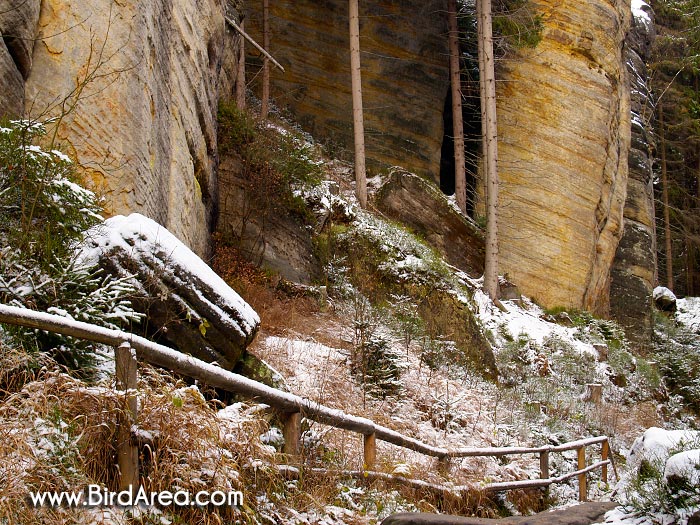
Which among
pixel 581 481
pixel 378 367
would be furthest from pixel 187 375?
pixel 581 481

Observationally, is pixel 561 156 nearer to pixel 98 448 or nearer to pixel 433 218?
pixel 433 218

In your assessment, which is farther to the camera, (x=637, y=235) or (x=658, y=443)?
(x=637, y=235)

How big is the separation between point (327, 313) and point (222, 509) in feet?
32.0

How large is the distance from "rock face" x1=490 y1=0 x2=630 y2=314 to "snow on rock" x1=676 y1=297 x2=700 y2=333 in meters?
5.84

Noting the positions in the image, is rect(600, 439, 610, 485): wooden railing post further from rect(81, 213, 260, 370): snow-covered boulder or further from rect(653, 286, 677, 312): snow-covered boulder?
rect(653, 286, 677, 312): snow-covered boulder

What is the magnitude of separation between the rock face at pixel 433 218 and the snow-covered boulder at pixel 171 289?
12.4 metres

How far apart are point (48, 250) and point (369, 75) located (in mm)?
18252

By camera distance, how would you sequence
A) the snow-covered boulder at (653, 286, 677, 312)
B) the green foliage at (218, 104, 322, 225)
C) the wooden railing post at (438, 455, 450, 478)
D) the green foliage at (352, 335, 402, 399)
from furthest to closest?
the snow-covered boulder at (653, 286, 677, 312)
the green foliage at (218, 104, 322, 225)
the green foliage at (352, 335, 402, 399)
the wooden railing post at (438, 455, 450, 478)

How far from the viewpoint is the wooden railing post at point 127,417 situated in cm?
419

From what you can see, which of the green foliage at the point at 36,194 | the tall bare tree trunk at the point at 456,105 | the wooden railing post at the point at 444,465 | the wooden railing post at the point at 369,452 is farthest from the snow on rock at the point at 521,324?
the green foliage at the point at 36,194

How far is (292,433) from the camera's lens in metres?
5.57

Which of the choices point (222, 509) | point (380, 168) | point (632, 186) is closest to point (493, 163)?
point (380, 168)

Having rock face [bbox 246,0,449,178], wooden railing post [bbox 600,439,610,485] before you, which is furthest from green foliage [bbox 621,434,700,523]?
rock face [bbox 246,0,449,178]

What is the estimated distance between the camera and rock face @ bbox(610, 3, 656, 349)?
2350cm
